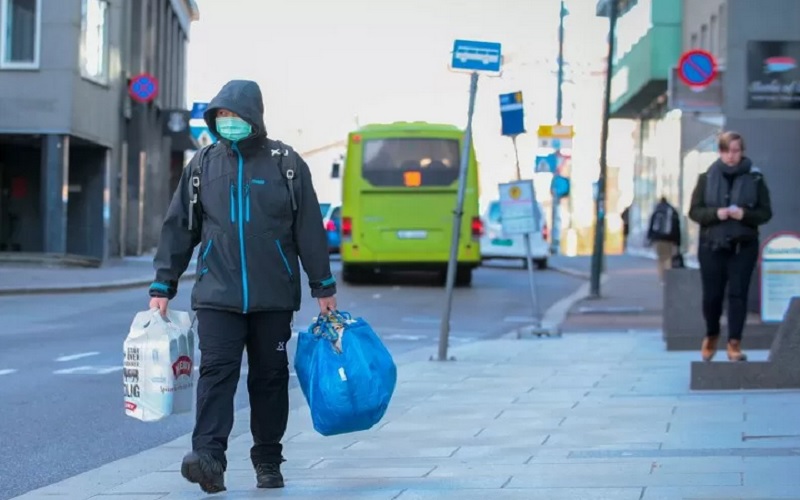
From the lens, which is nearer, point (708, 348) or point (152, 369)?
point (152, 369)

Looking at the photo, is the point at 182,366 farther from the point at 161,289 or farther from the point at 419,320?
the point at 419,320

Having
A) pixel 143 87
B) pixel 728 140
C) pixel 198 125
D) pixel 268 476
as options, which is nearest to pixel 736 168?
pixel 728 140

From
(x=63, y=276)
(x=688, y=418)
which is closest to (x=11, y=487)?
(x=688, y=418)

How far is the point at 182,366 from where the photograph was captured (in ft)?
23.9

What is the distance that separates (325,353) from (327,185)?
85.4m

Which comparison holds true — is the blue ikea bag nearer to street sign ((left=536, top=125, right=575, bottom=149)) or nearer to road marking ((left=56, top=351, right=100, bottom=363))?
road marking ((left=56, top=351, right=100, bottom=363))

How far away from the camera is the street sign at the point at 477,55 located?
16.1 m

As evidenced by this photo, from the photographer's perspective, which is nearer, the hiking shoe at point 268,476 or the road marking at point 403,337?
the hiking shoe at point 268,476

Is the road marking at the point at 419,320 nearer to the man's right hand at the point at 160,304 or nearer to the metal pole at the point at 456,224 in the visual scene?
the metal pole at the point at 456,224

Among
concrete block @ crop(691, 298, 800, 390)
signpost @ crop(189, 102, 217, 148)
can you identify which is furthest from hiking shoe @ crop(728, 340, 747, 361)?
signpost @ crop(189, 102, 217, 148)

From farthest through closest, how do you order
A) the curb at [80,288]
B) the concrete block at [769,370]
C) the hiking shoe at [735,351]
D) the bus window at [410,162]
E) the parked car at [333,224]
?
the parked car at [333,224] → the bus window at [410,162] → the curb at [80,288] → the hiking shoe at [735,351] → the concrete block at [769,370]

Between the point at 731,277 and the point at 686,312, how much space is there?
4.00m

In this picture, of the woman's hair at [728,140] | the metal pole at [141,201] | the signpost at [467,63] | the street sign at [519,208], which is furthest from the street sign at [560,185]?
the woman's hair at [728,140]

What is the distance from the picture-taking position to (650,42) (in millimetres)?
54250
